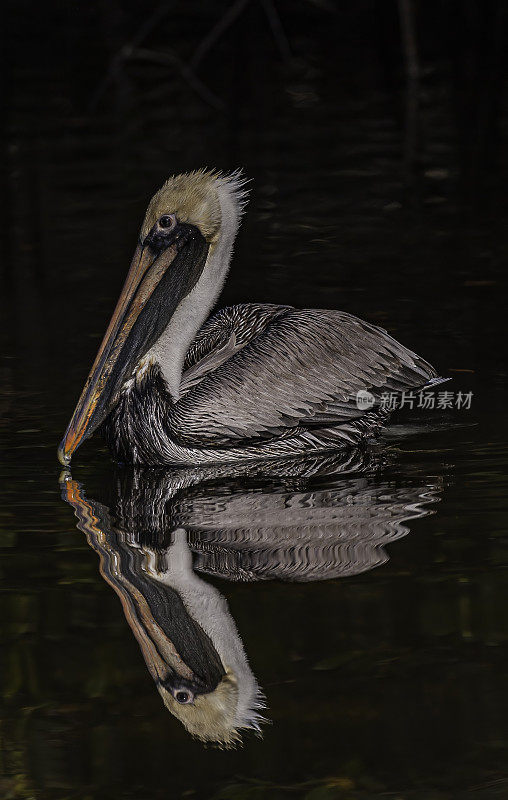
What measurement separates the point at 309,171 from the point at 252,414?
611 cm

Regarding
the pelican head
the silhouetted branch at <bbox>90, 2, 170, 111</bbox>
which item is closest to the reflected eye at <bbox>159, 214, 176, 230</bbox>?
the pelican head

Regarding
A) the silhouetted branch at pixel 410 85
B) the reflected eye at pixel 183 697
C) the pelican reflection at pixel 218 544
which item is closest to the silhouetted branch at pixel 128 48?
the silhouetted branch at pixel 410 85

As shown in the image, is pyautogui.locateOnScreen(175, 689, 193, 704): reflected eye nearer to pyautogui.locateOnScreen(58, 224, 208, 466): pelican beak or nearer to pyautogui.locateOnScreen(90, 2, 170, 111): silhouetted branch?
pyautogui.locateOnScreen(58, 224, 208, 466): pelican beak

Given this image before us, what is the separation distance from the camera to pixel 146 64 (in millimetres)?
19953

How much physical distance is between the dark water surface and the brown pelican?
0.60ft

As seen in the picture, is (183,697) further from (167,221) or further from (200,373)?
(167,221)

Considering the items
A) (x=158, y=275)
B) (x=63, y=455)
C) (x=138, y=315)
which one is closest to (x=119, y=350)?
(x=138, y=315)

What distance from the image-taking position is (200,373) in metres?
6.48

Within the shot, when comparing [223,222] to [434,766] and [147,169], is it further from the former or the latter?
[147,169]

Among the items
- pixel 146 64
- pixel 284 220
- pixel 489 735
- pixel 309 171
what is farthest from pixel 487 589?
pixel 146 64

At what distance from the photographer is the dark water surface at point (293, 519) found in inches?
149

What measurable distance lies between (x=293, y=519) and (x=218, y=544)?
367mm

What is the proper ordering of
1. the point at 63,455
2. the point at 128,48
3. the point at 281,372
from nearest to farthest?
the point at 63,455 < the point at 281,372 < the point at 128,48

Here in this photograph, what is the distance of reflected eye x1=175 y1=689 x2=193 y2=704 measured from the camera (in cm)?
412
